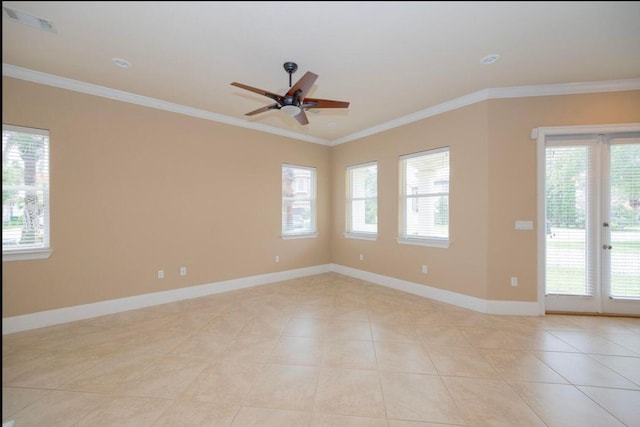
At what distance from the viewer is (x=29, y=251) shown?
314 cm

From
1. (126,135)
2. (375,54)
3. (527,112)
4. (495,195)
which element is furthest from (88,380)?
(527,112)

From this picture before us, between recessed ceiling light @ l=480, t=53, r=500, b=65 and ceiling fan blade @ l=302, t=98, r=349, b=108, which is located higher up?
recessed ceiling light @ l=480, t=53, r=500, b=65

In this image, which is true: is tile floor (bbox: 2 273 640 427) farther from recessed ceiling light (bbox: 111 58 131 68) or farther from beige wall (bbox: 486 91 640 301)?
recessed ceiling light (bbox: 111 58 131 68)

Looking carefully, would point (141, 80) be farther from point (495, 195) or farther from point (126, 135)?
point (495, 195)

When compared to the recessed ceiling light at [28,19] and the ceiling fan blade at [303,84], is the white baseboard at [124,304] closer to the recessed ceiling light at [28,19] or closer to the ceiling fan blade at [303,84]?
the recessed ceiling light at [28,19]

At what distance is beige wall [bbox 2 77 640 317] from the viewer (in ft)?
11.0

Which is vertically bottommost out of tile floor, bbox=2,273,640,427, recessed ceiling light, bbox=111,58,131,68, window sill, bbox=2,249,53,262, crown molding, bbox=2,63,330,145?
tile floor, bbox=2,273,640,427

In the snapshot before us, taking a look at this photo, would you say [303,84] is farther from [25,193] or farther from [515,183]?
[25,193]

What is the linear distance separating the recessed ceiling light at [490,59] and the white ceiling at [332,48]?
62 mm

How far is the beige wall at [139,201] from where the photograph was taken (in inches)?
129

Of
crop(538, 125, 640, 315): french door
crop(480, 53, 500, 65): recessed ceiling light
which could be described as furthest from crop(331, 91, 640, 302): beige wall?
crop(480, 53, 500, 65): recessed ceiling light

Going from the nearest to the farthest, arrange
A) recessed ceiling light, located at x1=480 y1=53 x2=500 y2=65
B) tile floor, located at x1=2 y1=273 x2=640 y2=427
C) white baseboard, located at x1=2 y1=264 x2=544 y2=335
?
tile floor, located at x1=2 y1=273 x2=640 y2=427
recessed ceiling light, located at x1=480 y1=53 x2=500 y2=65
white baseboard, located at x1=2 y1=264 x2=544 y2=335

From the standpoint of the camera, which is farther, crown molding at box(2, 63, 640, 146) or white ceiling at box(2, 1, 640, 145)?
crown molding at box(2, 63, 640, 146)

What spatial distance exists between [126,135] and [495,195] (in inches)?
198
